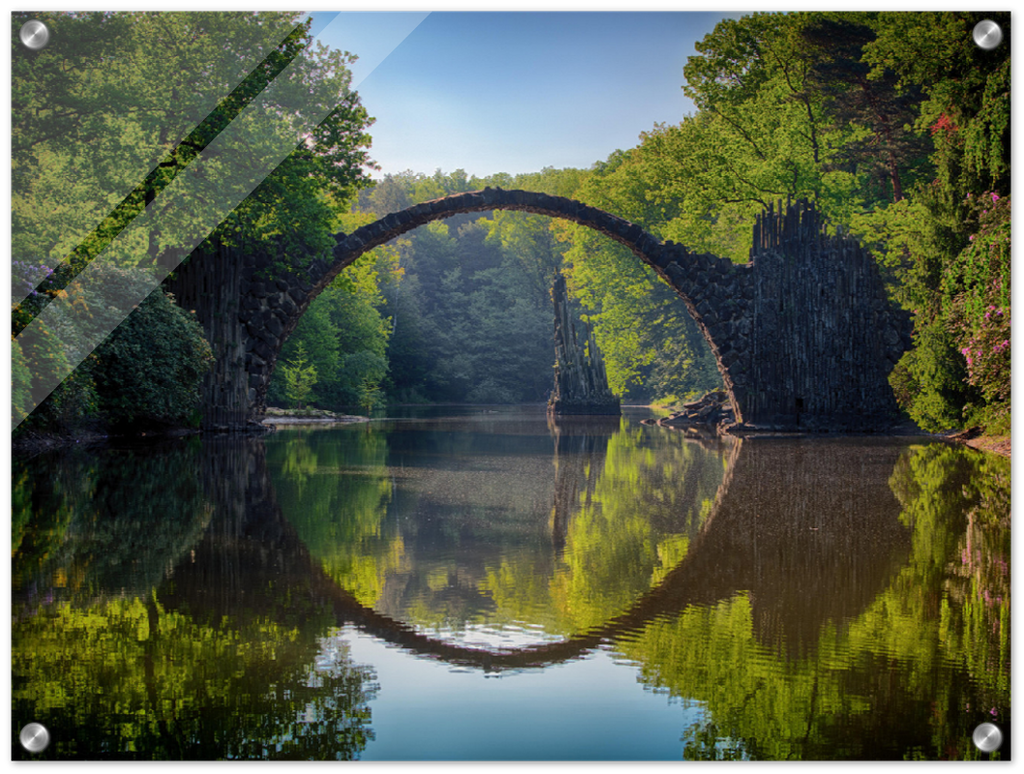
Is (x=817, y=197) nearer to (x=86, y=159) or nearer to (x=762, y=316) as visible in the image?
(x=762, y=316)

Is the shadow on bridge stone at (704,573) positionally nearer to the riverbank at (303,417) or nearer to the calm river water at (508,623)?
the calm river water at (508,623)

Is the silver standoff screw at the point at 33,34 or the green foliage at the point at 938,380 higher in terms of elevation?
the silver standoff screw at the point at 33,34

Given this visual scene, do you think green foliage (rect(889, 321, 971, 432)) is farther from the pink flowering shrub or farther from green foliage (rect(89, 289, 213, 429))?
green foliage (rect(89, 289, 213, 429))

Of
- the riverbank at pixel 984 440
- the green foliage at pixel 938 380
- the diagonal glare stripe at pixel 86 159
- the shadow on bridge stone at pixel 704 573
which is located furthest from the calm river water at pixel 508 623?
the green foliage at pixel 938 380

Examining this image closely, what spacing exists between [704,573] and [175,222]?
15792mm

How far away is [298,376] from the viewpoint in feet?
96.8

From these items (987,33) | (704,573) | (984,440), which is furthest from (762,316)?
(987,33)

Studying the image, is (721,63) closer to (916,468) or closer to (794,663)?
(916,468)

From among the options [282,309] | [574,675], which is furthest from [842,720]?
[282,309]

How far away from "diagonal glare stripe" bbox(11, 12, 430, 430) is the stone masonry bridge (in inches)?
49.6

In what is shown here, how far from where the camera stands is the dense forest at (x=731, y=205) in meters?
14.1

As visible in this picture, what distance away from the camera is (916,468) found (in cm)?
1188

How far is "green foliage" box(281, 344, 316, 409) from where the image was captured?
28.4 m

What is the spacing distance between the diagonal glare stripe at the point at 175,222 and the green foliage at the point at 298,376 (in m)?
8.73
